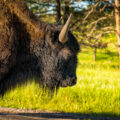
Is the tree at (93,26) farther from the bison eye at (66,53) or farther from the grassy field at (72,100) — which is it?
the bison eye at (66,53)

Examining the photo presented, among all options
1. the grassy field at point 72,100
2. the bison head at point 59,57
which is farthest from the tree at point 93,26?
the bison head at point 59,57

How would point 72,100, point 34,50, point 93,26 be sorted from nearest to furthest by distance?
point 34,50 → point 72,100 → point 93,26

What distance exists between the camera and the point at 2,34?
4.13 m

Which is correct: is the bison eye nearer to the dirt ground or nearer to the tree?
the dirt ground

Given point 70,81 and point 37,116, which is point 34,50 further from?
point 37,116

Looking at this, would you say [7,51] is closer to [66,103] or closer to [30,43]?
[30,43]

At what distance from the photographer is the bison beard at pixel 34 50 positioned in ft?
14.1

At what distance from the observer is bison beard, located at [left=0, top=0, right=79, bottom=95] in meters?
4.30

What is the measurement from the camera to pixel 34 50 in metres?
4.56

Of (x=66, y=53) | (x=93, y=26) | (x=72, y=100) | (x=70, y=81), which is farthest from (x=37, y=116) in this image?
(x=93, y=26)

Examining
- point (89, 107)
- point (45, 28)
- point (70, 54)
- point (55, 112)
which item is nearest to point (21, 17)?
point (45, 28)

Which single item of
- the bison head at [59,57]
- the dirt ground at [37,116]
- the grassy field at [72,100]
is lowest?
the dirt ground at [37,116]

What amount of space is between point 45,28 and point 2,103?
93.3 inches

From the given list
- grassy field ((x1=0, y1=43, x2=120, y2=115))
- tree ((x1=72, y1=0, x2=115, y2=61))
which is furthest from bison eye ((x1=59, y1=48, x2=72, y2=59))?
tree ((x1=72, y1=0, x2=115, y2=61))
